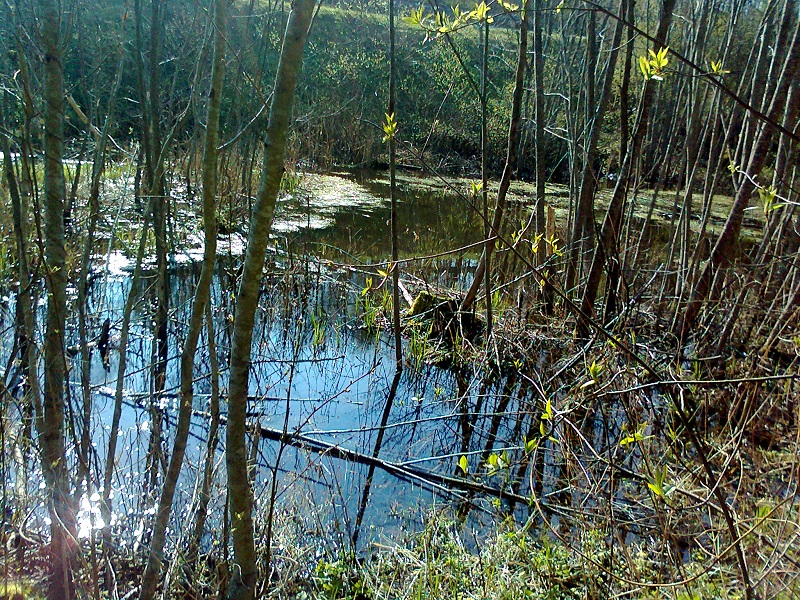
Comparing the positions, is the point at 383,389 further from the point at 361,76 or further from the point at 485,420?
the point at 361,76

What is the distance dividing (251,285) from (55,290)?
64 cm

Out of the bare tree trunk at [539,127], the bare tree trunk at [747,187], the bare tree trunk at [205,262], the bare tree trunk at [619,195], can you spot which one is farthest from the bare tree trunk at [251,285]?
the bare tree trunk at [539,127]

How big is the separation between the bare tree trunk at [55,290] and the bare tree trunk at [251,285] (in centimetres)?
40

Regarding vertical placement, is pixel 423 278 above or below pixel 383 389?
above

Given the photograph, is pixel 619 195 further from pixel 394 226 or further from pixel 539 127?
pixel 394 226

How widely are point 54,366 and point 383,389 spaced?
8.87 ft

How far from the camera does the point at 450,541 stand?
2482 millimetres

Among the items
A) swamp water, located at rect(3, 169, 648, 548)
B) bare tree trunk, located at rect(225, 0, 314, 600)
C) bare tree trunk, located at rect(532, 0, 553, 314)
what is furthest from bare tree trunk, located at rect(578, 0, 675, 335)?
bare tree trunk, located at rect(225, 0, 314, 600)

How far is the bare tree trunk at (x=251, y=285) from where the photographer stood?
1.18 metres

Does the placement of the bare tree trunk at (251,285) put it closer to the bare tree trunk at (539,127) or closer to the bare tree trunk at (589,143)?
the bare tree trunk at (589,143)

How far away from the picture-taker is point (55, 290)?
5.24ft

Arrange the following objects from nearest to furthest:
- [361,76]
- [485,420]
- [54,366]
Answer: [54,366] < [485,420] < [361,76]

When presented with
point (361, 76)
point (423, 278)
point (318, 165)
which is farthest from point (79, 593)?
point (361, 76)

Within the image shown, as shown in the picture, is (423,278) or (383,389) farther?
(423,278)
